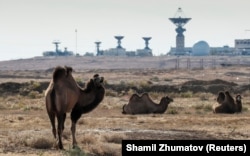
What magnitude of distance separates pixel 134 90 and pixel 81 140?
3990cm

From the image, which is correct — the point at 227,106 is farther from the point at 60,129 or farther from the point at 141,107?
the point at 60,129

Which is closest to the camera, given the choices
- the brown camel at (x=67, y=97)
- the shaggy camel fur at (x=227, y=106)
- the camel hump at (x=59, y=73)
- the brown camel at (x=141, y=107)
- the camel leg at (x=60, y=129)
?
the camel leg at (x=60, y=129)

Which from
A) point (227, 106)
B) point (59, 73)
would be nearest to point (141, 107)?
point (227, 106)

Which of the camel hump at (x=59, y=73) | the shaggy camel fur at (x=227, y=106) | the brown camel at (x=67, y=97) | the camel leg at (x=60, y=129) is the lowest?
the shaggy camel fur at (x=227, y=106)

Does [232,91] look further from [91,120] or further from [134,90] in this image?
[91,120]

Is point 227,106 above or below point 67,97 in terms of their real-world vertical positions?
below

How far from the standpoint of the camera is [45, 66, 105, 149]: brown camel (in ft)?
59.1

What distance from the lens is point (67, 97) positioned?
18.3m

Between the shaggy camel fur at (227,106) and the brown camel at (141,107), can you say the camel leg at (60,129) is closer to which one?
the brown camel at (141,107)

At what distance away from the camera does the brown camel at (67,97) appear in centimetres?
1802

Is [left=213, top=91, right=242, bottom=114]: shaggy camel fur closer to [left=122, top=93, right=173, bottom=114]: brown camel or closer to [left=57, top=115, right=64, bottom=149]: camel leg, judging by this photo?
[left=122, top=93, right=173, bottom=114]: brown camel

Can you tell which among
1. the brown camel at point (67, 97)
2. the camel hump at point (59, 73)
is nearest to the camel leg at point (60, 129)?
the brown camel at point (67, 97)

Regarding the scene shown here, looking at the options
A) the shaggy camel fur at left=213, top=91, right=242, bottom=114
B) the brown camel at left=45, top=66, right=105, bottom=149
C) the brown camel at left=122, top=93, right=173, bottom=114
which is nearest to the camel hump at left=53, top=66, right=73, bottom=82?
the brown camel at left=45, top=66, right=105, bottom=149

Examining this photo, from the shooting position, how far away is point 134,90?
194ft
